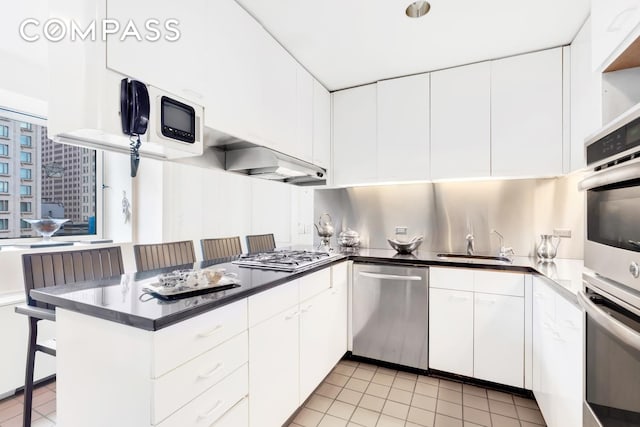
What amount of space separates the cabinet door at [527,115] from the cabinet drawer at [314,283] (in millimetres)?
1574

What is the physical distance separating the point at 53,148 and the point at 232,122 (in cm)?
198

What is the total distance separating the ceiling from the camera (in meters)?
1.79

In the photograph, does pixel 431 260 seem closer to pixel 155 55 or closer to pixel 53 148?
pixel 155 55

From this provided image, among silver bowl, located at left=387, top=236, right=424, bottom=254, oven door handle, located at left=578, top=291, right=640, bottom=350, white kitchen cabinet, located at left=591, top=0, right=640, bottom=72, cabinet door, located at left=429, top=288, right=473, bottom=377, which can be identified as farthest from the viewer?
silver bowl, located at left=387, top=236, right=424, bottom=254

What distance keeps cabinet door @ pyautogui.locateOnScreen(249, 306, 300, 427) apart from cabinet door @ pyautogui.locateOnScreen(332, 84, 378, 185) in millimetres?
1572

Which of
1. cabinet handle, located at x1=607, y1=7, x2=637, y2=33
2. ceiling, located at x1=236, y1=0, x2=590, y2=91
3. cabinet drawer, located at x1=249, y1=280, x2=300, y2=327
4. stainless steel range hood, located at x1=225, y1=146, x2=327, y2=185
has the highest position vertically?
ceiling, located at x1=236, y1=0, x2=590, y2=91

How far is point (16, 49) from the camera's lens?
6.73 ft

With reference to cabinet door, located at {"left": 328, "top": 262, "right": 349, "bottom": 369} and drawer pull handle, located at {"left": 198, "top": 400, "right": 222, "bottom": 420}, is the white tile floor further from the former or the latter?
drawer pull handle, located at {"left": 198, "top": 400, "right": 222, "bottom": 420}

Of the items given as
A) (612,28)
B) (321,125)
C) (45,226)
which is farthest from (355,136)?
(45,226)

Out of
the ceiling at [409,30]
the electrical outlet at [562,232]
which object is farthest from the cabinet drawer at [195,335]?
the electrical outlet at [562,232]

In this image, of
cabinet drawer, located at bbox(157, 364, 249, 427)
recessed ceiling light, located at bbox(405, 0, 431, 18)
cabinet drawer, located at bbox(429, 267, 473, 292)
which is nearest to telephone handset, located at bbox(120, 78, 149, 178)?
cabinet drawer, located at bbox(157, 364, 249, 427)

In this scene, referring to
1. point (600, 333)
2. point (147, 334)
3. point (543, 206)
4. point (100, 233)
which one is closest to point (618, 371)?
point (600, 333)

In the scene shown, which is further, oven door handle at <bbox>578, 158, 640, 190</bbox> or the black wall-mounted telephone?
the black wall-mounted telephone

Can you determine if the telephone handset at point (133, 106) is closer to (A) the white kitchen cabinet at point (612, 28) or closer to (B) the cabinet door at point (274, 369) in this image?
(B) the cabinet door at point (274, 369)
